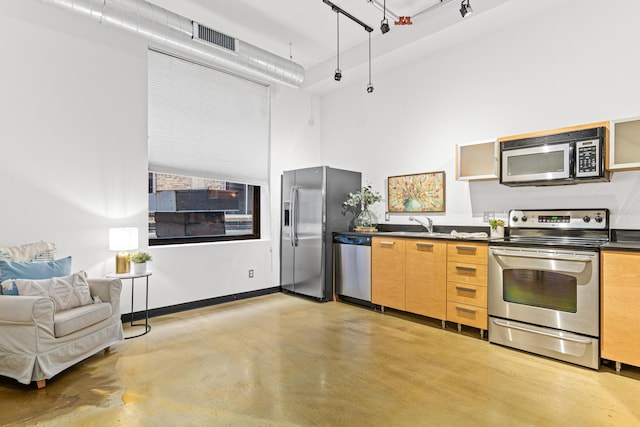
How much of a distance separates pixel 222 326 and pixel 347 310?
154 centimetres

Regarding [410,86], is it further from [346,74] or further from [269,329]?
[269,329]

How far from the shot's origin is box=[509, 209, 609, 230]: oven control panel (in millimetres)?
3186

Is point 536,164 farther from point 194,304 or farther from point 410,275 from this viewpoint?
point 194,304

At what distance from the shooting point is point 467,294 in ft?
11.4

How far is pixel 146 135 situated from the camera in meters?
4.00

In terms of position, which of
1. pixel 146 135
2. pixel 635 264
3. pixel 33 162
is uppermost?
pixel 146 135

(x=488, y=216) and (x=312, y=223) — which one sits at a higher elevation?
(x=488, y=216)

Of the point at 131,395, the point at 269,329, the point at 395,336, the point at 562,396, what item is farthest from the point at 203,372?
the point at 562,396

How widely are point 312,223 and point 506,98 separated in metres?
2.77

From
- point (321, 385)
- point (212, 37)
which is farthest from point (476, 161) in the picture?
point (212, 37)

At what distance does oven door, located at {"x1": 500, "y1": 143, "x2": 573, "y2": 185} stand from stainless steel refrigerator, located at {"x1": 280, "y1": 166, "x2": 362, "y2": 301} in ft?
6.99

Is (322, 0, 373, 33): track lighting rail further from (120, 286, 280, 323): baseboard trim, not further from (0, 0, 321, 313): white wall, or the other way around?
(120, 286, 280, 323): baseboard trim

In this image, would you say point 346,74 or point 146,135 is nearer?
point 146,135

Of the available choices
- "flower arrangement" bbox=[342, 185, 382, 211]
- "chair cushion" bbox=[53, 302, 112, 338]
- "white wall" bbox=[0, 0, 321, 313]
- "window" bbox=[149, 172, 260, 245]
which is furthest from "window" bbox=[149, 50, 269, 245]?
"chair cushion" bbox=[53, 302, 112, 338]
